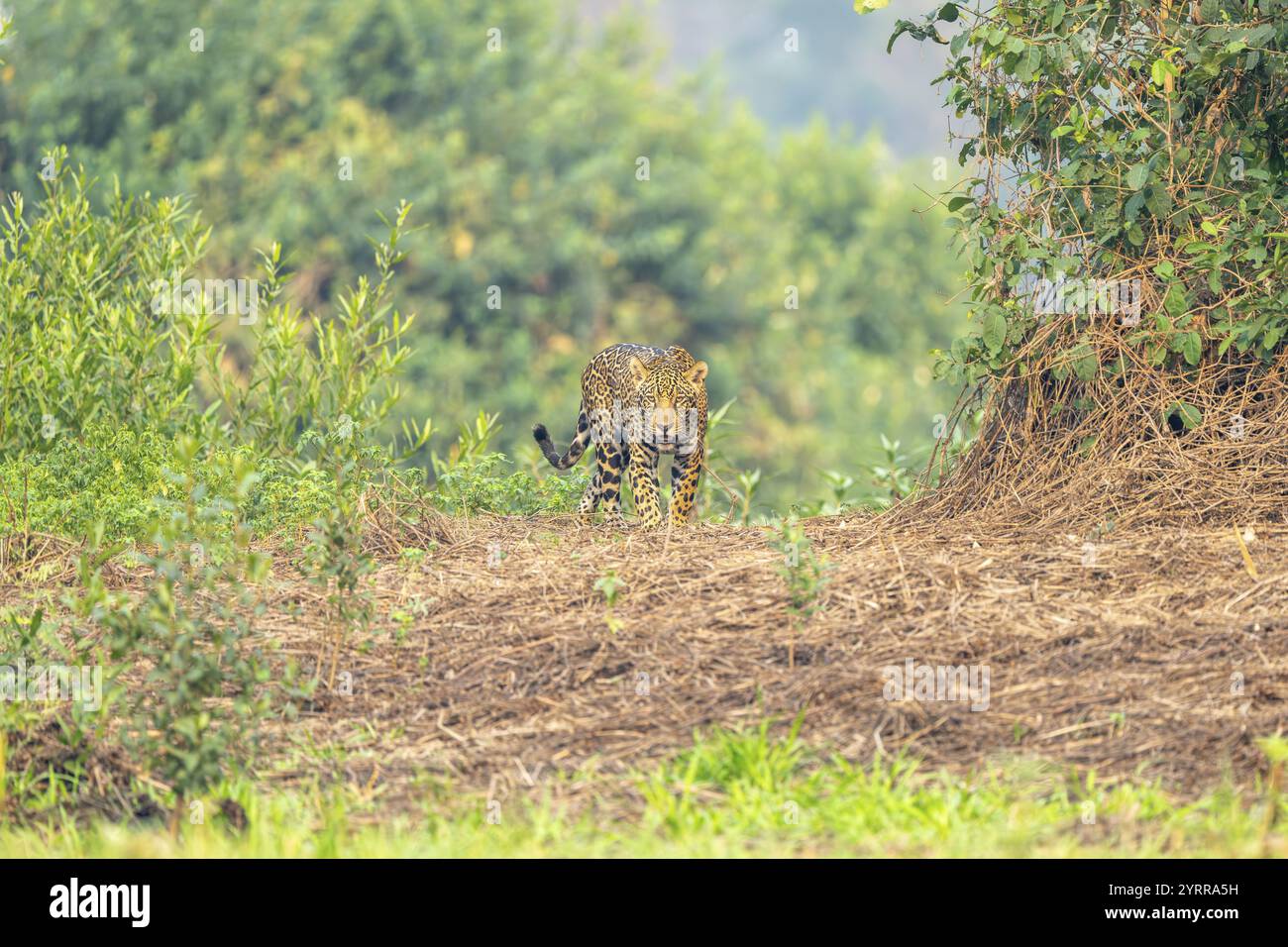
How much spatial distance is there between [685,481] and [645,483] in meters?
0.29

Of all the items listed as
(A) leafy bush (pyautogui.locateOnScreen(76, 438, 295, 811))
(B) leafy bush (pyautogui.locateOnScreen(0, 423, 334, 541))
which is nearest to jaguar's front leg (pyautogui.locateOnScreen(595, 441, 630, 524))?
(B) leafy bush (pyautogui.locateOnScreen(0, 423, 334, 541))

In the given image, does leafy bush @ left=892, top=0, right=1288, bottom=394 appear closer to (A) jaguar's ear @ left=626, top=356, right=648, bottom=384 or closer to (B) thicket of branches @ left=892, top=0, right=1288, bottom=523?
(B) thicket of branches @ left=892, top=0, right=1288, bottom=523

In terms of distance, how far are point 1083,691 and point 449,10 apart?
941 inches

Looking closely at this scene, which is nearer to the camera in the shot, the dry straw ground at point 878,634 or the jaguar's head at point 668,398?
the dry straw ground at point 878,634

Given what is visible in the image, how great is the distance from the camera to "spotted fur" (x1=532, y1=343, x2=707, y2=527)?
8.54 m

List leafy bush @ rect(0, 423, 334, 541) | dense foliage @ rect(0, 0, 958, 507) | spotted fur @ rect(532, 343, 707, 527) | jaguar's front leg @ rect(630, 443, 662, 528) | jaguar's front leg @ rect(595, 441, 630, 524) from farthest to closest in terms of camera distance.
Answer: dense foliage @ rect(0, 0, 958, 507)
jaguar's front leg @ rect(595, 441, 630, 524)
spotted fur @ rect(532, 343, 707, 527)
jaguar's front leg @ rect(630, 443, 662, 528)
leafy bush @ rect(0, 423, 334, 541)

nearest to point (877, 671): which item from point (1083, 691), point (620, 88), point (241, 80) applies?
point (1083, 691)

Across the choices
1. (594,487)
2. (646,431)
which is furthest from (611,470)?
(646,431)

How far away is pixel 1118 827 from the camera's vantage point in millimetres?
4410

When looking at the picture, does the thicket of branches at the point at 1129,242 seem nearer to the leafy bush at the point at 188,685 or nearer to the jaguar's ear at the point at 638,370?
the jaguar's ear at the point at 638,370

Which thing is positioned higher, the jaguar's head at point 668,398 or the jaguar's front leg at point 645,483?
the jaguar's head at point 668,398

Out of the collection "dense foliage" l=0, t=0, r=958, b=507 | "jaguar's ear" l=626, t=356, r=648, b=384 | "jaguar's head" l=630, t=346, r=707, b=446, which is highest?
"dense foliage" l=0, t=0, r=958, b=507

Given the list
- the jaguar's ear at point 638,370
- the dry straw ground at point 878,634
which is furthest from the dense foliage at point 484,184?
the dry straw ground at point 878,634

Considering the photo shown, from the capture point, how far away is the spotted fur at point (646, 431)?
8.54 m
